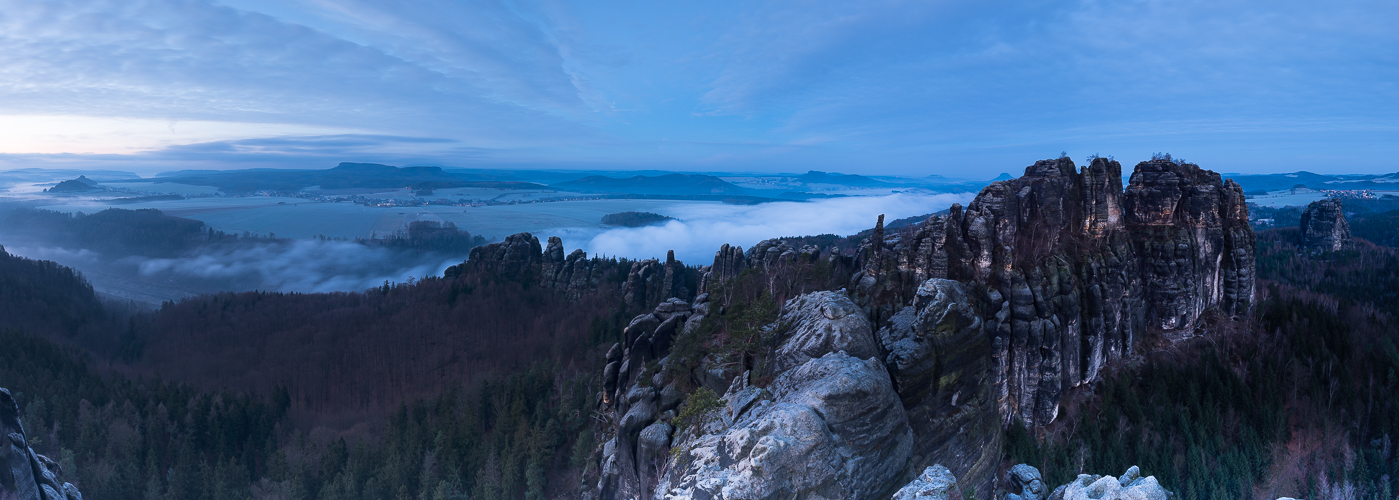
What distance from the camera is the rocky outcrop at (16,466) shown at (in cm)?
2273

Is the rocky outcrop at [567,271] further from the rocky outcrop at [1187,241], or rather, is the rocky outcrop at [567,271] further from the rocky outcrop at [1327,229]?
the rocky outcrop at [1327,229]

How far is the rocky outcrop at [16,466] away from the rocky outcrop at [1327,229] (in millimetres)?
153719

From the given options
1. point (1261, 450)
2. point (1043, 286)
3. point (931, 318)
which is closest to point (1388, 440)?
point (1261, 450)

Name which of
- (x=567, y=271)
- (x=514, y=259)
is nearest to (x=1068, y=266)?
(x=567, y=271)

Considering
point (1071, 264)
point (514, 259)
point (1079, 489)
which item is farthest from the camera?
point (514, 259)

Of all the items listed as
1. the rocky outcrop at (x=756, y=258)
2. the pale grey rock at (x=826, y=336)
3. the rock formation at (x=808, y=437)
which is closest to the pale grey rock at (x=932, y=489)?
the rock formation at (x=808, y=437)

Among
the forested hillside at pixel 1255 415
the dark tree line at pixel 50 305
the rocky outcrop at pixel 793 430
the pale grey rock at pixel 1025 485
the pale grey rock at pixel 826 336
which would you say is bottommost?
the dark tree line at pixel 50 305

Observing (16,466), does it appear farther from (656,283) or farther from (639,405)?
(656,283)

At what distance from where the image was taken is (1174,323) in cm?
3812

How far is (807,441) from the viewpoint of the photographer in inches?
614

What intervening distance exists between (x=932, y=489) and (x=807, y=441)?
3285mm

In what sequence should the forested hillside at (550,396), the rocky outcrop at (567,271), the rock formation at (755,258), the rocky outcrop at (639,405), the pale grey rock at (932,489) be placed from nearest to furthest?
the pale grey rock at (932,489) < the rocky outcrop at (639,405) < the forested hillside at (550,396) < the rock formation at (755,258) < the rocky outcrop at (567,271)

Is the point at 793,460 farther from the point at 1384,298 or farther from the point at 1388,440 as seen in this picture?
the point at 1384,298

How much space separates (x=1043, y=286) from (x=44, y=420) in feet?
256
